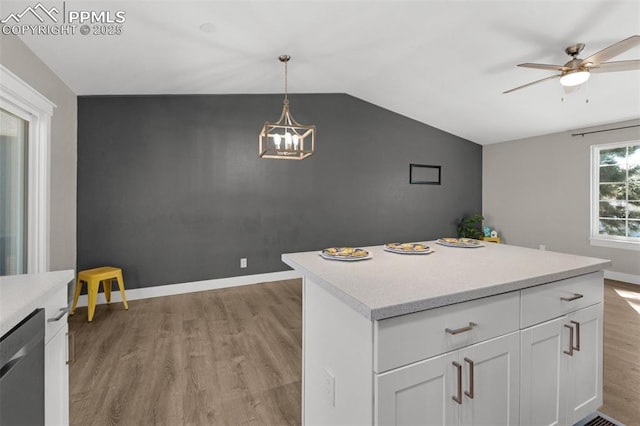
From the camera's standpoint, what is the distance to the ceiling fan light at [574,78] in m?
2.61

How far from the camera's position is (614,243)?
14.8ft

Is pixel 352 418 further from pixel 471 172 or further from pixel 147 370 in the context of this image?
pixel 471 172

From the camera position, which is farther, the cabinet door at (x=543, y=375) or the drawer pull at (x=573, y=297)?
the drawer pull at (x=573, y=297)

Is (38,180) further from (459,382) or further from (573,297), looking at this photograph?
(573,297)

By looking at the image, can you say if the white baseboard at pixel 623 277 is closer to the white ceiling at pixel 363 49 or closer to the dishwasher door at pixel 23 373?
the white ceiling at pixel 363 49

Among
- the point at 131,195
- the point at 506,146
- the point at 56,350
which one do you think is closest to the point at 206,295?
the point at 131,195

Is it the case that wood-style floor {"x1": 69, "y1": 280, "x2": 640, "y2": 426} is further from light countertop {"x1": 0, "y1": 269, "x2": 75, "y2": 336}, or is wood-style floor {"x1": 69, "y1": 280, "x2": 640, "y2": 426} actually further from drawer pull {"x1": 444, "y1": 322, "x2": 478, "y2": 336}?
drawer pull {"x1": 444, "y1": 322, "x2": 478, "y2": 336}

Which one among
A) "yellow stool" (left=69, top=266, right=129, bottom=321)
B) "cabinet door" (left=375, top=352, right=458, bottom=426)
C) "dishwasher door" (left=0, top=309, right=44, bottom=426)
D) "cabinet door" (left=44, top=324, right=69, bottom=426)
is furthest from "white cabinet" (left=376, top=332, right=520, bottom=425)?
"yellow stool" (left=69, top=266, right=129, bottom=321)

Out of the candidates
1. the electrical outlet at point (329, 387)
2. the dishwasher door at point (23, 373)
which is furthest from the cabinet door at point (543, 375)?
the dishwasher door at point (23, 373)

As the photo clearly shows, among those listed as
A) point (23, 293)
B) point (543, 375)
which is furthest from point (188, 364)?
point (543, 375)

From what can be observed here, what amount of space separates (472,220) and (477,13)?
4091 mm

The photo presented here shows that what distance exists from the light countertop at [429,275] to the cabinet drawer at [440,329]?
0.13ft

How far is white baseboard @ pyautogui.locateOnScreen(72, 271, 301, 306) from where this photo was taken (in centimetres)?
366

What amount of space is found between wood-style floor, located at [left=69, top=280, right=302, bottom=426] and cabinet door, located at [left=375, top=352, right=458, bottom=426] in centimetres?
92
